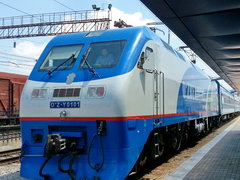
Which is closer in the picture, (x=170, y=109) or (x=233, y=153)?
(x=170, y=109)

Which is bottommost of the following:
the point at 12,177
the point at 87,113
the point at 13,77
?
the point at 12,177

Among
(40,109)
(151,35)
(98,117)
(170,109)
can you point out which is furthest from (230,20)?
(40,109)

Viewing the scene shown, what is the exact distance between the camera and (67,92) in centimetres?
625

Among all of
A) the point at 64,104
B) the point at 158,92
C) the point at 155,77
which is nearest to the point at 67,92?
the point at 64,104

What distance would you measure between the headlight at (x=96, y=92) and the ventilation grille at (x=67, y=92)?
0.23 metres

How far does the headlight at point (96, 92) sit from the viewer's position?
5.96 m

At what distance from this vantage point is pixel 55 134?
19.6 feet

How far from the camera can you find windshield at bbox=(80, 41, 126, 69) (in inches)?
254

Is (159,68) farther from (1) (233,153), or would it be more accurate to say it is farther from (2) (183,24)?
(1) (233,153)

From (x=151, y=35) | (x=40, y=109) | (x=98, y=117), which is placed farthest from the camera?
(x=151, y=35)

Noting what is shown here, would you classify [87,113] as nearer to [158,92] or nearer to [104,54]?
[104,54]

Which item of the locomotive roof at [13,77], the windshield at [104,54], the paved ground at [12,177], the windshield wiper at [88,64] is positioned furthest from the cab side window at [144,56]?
the locomotive roof at [13,77]

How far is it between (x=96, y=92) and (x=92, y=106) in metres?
0.27

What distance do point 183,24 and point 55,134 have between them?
4318 mm
